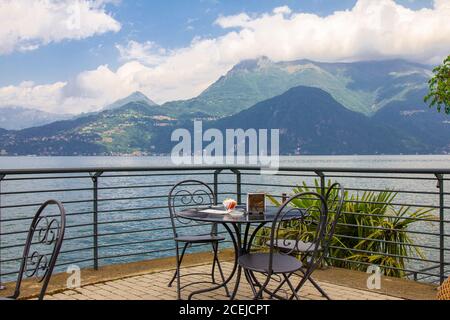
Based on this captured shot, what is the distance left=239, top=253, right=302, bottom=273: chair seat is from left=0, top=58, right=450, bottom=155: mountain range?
5652cm

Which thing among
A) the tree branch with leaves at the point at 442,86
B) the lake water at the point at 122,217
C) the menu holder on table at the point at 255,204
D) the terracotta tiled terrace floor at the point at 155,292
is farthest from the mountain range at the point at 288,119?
the menu holder on table at the point at 255,204

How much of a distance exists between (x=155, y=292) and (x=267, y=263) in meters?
1.46

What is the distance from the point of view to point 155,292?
413 centimetres

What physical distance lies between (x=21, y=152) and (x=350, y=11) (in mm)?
91623

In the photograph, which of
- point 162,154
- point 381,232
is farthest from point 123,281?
point 162,154

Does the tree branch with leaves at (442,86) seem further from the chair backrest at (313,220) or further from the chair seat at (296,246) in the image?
the chair seat at (296,246)

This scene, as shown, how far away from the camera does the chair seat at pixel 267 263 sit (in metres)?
2.96

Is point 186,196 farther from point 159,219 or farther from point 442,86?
point 442,86

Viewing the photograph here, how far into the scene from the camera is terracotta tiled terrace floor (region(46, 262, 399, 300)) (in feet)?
13.0

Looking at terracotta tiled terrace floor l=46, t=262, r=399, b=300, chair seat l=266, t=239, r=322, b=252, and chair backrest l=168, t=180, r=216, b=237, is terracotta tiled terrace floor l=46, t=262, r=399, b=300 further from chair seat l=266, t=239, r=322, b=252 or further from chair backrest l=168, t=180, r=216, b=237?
chair seat l=266, t=239, r=322, b=252

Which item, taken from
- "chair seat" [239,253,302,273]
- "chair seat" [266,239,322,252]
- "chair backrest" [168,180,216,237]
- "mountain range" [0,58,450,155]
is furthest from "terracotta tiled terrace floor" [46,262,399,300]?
"mountain range" [0,58,450,155]

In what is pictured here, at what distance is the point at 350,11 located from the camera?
11775cm
